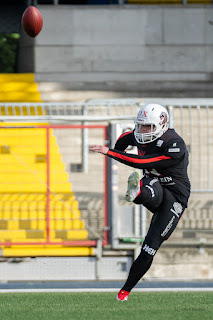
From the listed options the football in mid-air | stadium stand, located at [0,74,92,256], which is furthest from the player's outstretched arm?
the football in mid-air

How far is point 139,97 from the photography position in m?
15.4

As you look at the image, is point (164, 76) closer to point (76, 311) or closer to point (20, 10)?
point (20, 10)

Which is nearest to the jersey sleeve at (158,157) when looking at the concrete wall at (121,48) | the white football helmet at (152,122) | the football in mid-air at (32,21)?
the white football helmet at (152,122)

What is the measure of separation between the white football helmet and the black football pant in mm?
390

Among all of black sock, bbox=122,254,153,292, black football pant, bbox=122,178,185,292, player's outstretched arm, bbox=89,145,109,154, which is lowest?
black sock, bbox=122,254,153,292

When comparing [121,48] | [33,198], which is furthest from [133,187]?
[121,48]

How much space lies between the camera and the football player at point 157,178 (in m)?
7.61

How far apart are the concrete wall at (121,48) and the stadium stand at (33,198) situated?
410cm

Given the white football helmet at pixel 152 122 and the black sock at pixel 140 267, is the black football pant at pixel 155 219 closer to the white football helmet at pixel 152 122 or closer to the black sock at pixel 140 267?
the black sock at pixel 140 267

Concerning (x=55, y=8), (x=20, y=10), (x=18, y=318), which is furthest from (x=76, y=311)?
(x=20, y=10)

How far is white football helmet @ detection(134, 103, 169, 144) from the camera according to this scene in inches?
306

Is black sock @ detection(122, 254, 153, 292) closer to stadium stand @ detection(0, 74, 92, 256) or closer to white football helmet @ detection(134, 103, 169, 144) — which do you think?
white football helmet @ detection(134, 103, 169, 144)

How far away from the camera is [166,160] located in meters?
7.66

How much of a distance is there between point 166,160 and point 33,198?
3944mm
